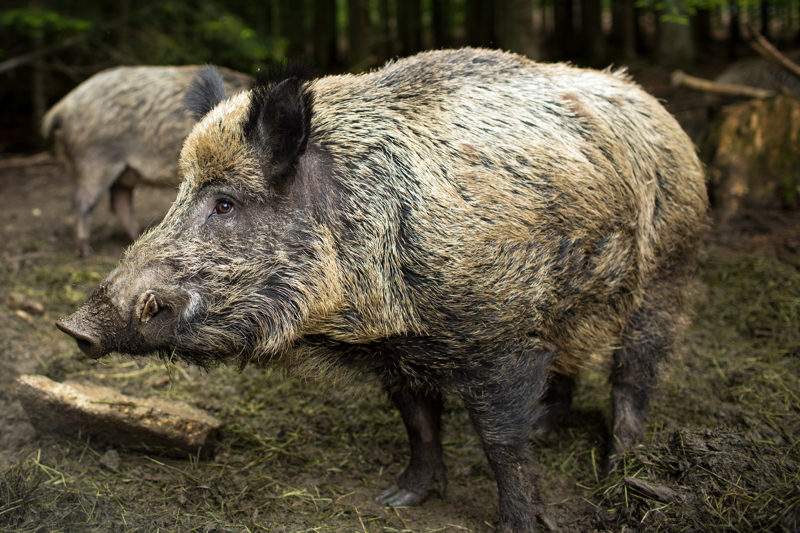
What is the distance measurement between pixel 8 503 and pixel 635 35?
21.0 meters

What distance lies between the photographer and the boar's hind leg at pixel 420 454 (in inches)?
147

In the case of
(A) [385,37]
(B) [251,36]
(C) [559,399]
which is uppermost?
(A) [385,37]

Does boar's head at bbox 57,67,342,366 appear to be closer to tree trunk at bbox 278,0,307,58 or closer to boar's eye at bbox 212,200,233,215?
boar's eye at bbox 212,200,233,215

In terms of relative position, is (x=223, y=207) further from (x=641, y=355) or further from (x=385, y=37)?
(x=385, y=37)

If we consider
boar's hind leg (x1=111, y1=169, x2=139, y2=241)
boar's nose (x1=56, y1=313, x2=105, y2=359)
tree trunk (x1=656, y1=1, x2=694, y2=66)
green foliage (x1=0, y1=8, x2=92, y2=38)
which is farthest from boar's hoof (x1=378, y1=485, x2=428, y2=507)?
tree trunk (x1=656, y1=1, x2=694, y2=66)

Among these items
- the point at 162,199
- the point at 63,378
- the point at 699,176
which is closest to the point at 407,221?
the point at 699,176

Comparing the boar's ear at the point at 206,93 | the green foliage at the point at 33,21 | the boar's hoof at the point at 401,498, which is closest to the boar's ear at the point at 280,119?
the boar's ear at the point at 206,93

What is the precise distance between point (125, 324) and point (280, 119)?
1.10m

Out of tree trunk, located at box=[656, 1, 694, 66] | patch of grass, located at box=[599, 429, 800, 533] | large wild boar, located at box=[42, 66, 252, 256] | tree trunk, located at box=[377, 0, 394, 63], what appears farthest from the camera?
tree trunk, located at box=[377, 0, 394, 63]

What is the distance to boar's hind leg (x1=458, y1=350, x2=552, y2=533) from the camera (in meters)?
3.17

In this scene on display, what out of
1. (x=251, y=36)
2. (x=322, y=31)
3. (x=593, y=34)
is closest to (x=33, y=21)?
(x=251, y=36)

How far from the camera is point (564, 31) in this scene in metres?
19.3

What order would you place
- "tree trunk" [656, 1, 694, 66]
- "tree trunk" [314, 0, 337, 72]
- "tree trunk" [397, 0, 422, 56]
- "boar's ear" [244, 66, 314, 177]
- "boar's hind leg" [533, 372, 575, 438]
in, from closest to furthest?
1. "boar's ear" [244, 66, 314, 177]
2. "boar's hind leg" [533, 372, 575, 438]
3. "tree trunk" [656, 1, 694, 66]
4. "tree trunk" [314, 0, 337, 72]
5. "tree trunk" [397, 0, 422, 56]

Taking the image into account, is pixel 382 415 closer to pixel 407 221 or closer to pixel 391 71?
pixel 407 221
